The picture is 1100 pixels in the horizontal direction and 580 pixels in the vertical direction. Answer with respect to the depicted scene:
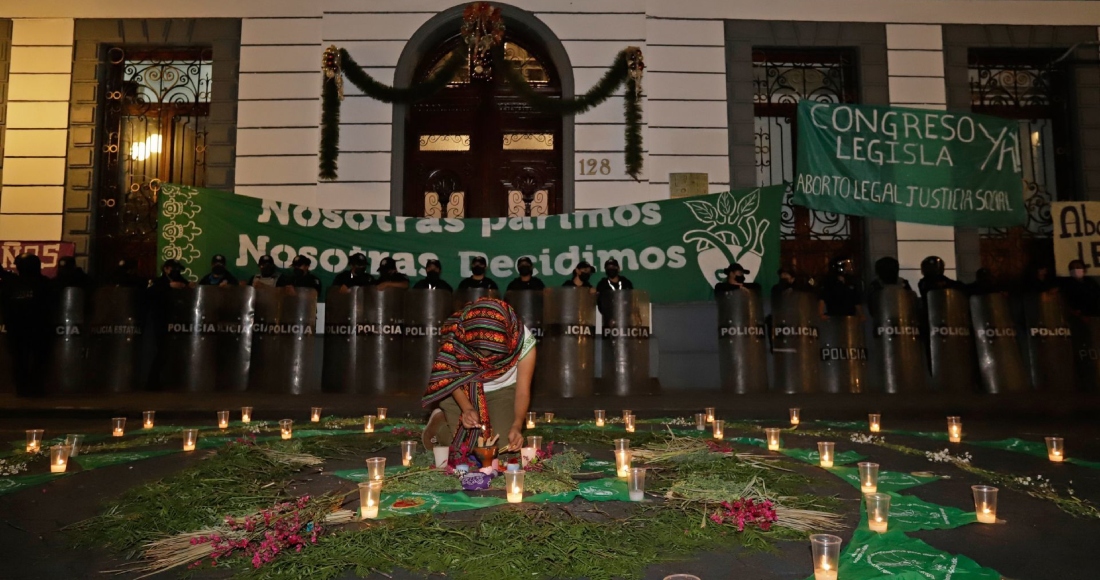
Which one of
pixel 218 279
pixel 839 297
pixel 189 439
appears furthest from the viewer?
pixel 218 279

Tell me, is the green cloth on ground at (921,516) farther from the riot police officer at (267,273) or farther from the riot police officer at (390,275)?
the riot police officer at (267,273)

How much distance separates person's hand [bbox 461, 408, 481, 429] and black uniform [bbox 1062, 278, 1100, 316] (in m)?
8.86

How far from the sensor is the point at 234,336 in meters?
9.29

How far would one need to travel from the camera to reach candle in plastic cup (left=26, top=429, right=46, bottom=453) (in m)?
5.33

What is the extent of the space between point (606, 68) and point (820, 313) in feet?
17.5

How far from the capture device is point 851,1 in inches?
504

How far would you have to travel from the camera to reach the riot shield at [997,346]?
9375 mm

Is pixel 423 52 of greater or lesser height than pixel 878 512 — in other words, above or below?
above

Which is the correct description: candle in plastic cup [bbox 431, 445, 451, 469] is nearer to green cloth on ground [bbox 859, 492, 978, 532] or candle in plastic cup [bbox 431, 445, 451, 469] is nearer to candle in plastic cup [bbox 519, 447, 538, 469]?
candle in plastic cup [bbox 519, 447, 538, 469]

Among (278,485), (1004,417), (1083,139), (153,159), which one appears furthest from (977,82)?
(153,159)

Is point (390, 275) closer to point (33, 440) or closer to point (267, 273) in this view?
point (267, 273)

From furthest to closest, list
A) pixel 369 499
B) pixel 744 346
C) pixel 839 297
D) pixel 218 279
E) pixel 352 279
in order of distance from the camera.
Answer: pixel 218 279 → pixel 352 279 → pixel 839 297 → pixel 744 346 → pixel 369 499

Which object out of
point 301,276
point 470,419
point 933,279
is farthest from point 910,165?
point 470,419

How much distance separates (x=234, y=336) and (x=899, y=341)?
333 inches
